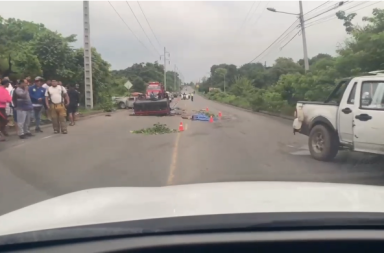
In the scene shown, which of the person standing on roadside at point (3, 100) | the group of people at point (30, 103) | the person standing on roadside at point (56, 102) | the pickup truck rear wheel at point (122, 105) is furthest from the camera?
the pickup truck rear wheel at point (122, 105)

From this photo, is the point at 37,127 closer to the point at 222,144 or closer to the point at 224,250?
the point at 222,144

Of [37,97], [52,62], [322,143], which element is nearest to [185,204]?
[322,143]

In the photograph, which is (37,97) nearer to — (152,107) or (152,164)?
(152,164)

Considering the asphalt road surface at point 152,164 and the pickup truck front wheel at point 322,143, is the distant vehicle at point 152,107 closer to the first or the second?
the asphalt road surface at point 152,164

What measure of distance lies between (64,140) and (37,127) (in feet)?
9.34

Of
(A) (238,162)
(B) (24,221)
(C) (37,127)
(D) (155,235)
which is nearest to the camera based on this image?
(D) (155,235)

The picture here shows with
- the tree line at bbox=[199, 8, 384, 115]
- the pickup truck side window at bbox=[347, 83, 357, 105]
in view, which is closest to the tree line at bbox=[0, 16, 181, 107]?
the tree line at bbox=[199, 8, 384, 115]

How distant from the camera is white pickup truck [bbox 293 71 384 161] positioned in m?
9.34

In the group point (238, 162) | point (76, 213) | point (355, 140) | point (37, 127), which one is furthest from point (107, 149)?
point (76, 213)

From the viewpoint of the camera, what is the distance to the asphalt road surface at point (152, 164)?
Answer: 885 centimetres

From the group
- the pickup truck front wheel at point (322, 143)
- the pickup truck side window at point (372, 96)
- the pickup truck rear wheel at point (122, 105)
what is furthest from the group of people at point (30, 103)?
the pickup truck rear wheel at point (122, 105)

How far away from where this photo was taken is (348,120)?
32.8 ft

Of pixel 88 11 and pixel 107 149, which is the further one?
pixel 88 11

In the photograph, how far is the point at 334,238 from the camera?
2.20 m
